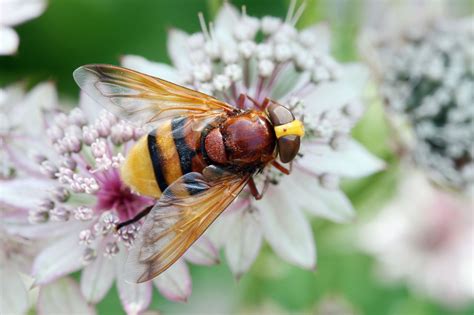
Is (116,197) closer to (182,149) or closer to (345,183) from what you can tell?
(182,149)

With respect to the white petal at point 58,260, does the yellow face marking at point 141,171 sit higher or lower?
higher

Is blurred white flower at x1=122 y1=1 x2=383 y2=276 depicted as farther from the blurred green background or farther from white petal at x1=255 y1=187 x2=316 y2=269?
the blurred green background

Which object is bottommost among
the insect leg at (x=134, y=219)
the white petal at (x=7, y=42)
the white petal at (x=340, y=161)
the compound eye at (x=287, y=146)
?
the insect leg at (x=134, y=219)

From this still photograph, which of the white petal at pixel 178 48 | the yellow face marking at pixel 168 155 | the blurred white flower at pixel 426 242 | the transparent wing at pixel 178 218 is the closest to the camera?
the transparent wing at pixel 178 218

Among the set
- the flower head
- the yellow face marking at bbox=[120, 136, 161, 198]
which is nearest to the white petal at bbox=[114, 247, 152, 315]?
the flower head

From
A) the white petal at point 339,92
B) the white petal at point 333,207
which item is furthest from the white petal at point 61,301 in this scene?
the white petal at point 339,92

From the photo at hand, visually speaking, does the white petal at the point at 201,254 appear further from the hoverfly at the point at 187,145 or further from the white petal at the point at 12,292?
the white petal at the point at 12,292

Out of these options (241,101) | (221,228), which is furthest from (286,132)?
(221,228)

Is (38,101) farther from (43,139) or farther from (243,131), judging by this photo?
(243,131)
